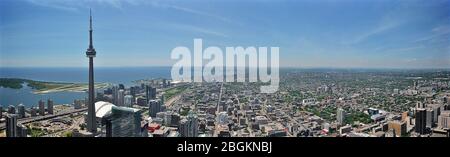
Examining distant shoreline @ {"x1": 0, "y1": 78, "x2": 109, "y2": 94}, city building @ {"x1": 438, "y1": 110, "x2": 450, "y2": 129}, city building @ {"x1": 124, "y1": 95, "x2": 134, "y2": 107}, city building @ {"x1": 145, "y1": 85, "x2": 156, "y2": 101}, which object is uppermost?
distant shoreline @ {"x1": 0, "y1": 78, "x2": 109, "y2": 94}

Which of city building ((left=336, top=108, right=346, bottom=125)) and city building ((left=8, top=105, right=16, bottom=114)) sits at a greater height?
city building ((left=8, top=105, right=16, bottom=114))

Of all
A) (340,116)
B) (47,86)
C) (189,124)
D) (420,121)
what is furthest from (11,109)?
(420,121)

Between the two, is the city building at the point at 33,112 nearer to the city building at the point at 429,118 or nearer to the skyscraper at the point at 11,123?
the skyscraper at the point at 11,123

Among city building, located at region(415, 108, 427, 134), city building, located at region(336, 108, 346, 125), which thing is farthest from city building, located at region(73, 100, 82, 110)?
city building, located at region(415, 108, 427, 134)

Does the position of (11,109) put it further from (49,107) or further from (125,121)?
(125,121)

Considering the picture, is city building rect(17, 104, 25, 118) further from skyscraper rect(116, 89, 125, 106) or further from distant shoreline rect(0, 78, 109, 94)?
skyscraper rect(116, 89, 125, 106)
